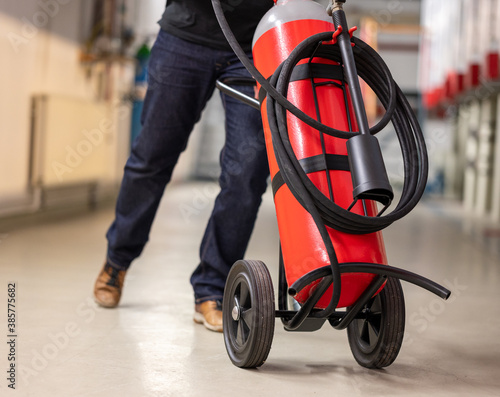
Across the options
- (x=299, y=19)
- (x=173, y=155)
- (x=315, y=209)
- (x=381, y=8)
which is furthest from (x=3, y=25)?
(x=381, y=8)

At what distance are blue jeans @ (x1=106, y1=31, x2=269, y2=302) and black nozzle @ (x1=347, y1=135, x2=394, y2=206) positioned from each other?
46cm

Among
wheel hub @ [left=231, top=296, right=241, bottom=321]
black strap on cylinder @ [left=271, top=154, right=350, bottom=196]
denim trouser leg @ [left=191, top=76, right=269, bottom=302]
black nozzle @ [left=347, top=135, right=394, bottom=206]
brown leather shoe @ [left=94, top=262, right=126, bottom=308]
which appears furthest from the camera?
brown leather shoe @ [left=94, top=262, right=126, bottom=308]

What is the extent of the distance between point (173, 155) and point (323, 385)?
2.55 feet

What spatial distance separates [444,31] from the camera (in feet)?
26.8

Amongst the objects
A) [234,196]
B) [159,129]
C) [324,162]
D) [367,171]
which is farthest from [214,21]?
[367,171]

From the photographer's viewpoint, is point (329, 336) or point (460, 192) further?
point (460, 192)

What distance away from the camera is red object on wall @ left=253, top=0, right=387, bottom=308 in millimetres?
1258

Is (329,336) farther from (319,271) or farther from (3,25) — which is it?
(3,25)

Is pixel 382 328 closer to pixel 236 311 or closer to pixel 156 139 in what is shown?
pixel 236 311

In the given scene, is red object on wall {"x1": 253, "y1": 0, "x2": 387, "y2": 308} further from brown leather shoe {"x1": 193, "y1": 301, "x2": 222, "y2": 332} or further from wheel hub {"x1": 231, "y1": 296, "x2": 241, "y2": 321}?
brown leather shoe {"x1": 193, "y1": 301, "x2": 222, "y2": 332}

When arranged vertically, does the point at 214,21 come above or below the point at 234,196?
above

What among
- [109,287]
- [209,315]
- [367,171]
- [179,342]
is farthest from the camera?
[109,287]

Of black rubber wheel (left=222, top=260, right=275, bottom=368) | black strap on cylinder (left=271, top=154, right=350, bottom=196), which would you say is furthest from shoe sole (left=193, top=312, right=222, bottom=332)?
black strap on cylinder (left=271, top=154, right=350, bottom=196)

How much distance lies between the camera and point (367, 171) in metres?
1.18
